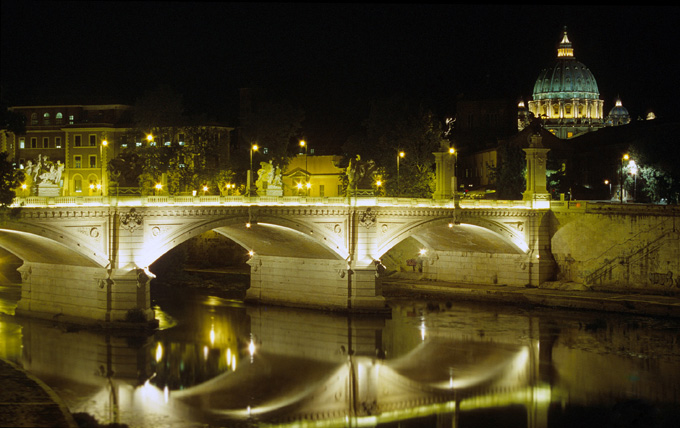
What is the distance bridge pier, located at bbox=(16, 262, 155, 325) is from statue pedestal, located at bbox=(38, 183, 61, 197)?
3.45 meters

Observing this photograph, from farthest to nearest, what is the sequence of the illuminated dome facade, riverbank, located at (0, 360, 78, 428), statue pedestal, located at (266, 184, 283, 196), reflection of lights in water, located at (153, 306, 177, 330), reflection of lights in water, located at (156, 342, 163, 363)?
the illuminated dome facade → statue pedestal, located at (266, 184, 283, 196) → reflection of lights in water, located at (153, 306, 177, 330) → reflection of lights in water, located at (156, 342, 163, 363) → riverbank, located at (0, 360, 78, 428)

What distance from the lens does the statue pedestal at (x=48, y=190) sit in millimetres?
42094

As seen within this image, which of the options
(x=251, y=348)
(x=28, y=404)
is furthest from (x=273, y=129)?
(x=28, y=404)

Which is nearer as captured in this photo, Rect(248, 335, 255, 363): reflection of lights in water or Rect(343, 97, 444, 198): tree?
Rect(248, 335, 255, 363): reflection of lights in water

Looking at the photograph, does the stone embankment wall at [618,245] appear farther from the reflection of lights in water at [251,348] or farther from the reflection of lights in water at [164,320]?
the reflection of lights in water at [164,320]

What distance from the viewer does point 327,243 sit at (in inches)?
1892

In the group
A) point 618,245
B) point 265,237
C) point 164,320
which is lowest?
point 164,320

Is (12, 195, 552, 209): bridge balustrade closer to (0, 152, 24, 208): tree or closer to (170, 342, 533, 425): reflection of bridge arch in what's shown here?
(0, 152, 24, 208): tree

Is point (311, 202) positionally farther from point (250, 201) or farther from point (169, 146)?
point (169, 146)

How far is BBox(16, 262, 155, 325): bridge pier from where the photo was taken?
41.3 m

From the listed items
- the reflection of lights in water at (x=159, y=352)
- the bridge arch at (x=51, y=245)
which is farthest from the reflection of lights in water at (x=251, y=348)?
the bridge arch at (x=51, y=245)

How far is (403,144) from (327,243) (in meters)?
19.6

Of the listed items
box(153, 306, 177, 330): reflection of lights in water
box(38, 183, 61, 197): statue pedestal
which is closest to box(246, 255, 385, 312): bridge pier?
box(153, 306, 177, 330): reflection of lights in water

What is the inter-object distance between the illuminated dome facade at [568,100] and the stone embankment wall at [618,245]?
91.4 meters
